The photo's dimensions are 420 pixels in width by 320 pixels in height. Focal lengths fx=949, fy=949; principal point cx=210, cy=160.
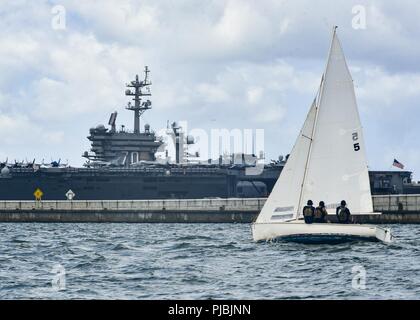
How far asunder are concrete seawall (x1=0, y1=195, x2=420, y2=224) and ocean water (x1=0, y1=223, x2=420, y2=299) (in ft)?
88.6

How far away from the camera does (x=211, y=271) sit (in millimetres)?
28219

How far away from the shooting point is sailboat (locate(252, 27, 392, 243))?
3722cm

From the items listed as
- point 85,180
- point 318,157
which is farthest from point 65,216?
point 318,157

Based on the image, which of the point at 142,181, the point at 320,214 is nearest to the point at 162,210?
the point at 142,181

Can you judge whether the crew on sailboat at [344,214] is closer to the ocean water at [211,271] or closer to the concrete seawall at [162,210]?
the ocean water at [211,271]

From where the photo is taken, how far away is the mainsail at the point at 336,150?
37438 millimetres

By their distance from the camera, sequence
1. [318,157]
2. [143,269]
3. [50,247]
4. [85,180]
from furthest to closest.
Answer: [85,180] → [50,247] → [318,157] → [143,269]

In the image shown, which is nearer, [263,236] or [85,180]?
[263,236]

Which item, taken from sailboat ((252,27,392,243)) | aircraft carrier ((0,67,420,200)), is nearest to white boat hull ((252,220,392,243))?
sailboat ((252,27,392,243))
